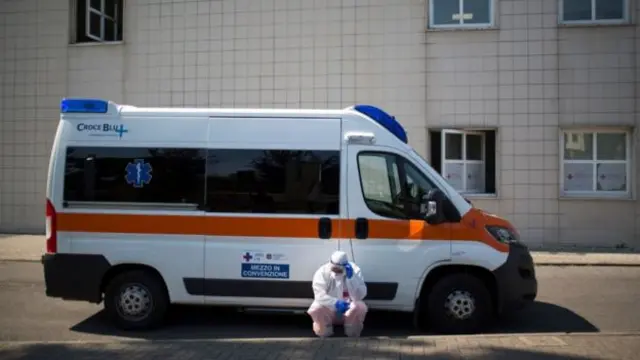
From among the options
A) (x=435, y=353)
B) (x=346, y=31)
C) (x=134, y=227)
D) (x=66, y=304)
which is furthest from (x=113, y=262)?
(x=346, y=31)

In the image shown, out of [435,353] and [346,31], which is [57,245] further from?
[346,31]

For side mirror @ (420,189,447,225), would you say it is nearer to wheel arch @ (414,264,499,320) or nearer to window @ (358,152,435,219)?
window @ (358,152,435,219)

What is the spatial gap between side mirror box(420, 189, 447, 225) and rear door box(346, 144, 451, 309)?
74 millimetres

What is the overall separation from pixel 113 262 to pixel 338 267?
8.80 feet

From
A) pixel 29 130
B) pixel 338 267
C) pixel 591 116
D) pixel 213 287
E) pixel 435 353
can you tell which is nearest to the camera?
pixel 435 353

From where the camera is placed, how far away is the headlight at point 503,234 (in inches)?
271

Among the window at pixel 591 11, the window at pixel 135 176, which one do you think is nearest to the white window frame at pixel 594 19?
the window at pixel 591 11

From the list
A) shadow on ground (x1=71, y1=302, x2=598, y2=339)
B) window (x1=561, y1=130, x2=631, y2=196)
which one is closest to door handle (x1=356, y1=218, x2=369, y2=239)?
shadow on ground (x1=71, y1=302, x2=598, y2=339)

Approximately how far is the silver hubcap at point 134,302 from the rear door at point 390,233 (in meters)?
2.51

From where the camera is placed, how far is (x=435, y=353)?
213 inches

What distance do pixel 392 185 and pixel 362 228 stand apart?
0.60 meters

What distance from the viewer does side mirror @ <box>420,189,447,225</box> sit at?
666 cm

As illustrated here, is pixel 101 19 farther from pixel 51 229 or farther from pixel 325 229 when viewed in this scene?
pixel 325 229

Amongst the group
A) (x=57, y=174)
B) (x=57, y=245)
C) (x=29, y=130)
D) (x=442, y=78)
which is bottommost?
(x=57, y=245)
